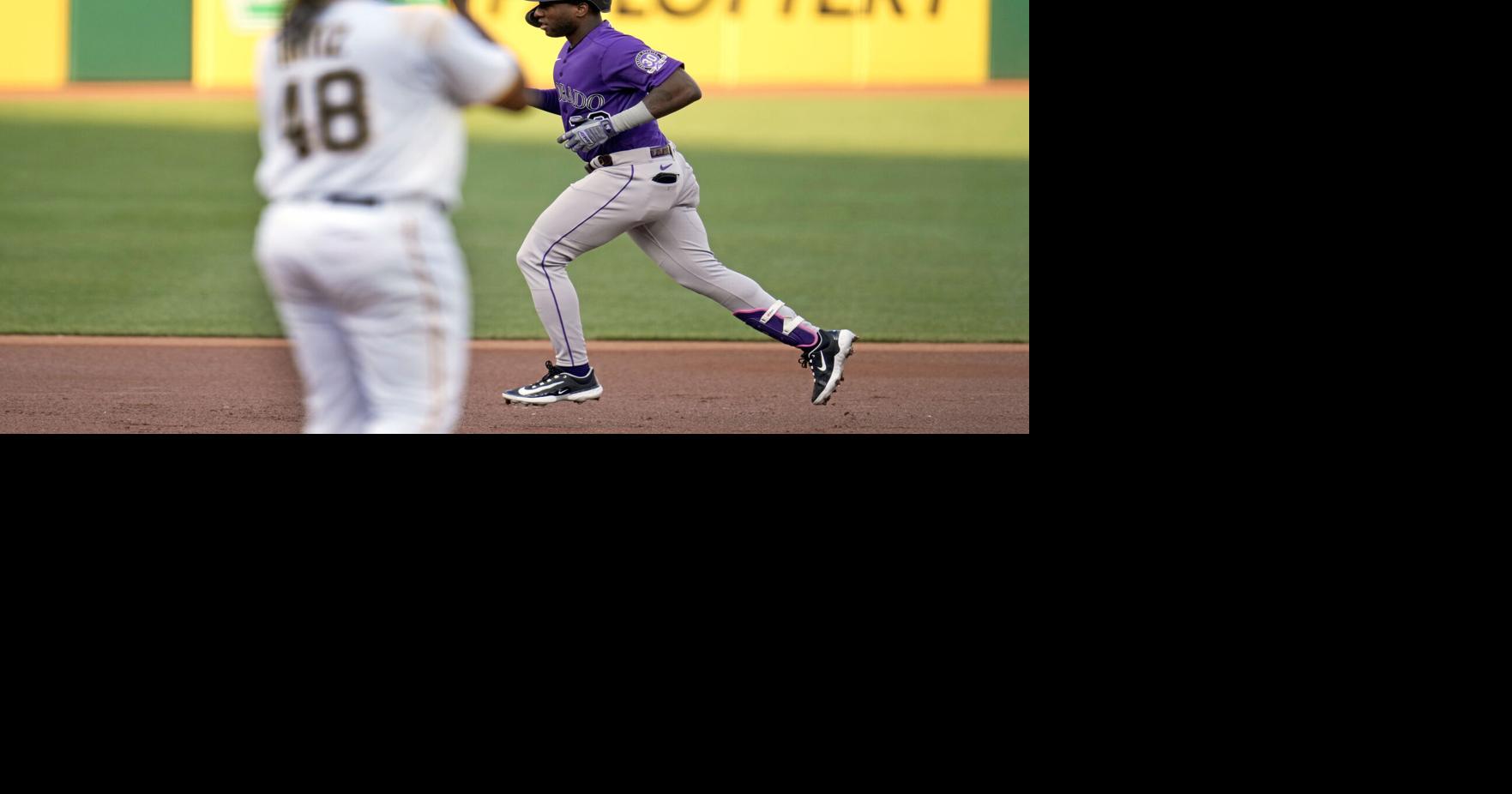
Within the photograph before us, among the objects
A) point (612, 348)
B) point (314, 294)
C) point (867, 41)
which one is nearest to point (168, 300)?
point (612, 348)

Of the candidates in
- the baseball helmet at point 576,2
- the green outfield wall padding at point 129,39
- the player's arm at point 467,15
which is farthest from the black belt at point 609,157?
the green outfield wall padding at point 129,39

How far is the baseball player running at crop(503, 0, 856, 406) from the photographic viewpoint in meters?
5.79

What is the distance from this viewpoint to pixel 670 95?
18.8ft

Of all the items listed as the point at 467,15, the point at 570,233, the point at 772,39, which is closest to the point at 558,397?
the point at 570,233

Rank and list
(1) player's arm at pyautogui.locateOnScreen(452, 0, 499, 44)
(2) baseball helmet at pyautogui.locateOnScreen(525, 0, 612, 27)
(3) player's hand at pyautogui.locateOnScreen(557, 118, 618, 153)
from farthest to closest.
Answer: (2) baseball helmet at pyautogui.locateOnScreen(525, 0, 612, 27), (3) player's hand at pyautogui.locateOnScreen(557, 118, 618, 153), (1) player's arm at pyautogui.locateOnScreen(452, 0, 499, 44)

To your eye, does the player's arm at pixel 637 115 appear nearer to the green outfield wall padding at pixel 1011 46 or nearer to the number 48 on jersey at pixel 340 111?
the number 48 on jersey at pixel 340 111

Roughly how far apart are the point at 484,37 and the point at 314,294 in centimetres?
69

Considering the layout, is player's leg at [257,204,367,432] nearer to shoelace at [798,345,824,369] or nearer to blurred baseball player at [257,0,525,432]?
blurred baseball player at [257,0,525,432]

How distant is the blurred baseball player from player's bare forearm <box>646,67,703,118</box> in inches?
87.9

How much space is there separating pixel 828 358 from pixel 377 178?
129 inches

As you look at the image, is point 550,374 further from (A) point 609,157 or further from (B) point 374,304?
(B) point 374,304

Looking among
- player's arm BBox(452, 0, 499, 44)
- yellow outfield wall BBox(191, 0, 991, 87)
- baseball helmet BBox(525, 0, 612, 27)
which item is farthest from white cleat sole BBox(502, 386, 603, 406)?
yellow outfield wall BBox(191, 0, 991, 87)

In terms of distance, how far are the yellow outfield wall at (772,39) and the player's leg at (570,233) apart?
13226 millimetres

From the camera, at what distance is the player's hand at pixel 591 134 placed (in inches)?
224
